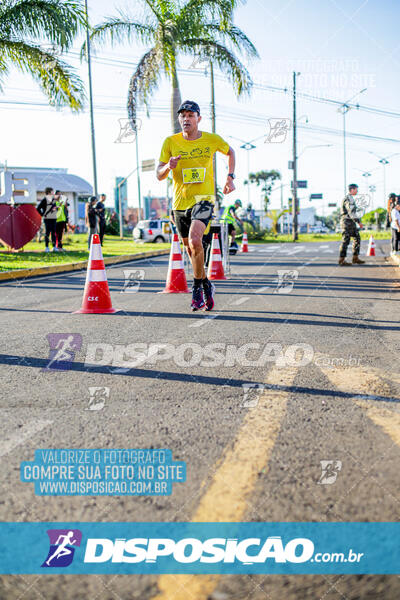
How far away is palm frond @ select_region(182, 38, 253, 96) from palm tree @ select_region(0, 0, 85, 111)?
7019mm

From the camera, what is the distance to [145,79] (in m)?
21.6

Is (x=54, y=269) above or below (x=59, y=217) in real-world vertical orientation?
below

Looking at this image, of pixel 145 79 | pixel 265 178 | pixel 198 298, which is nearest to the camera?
pixel 198 298

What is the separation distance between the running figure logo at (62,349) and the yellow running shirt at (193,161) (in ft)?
6.89

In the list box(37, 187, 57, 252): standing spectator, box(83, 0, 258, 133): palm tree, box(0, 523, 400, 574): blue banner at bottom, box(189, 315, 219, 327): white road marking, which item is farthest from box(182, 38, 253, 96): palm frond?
box(0, 523, 400, 574): blue banner at bottom

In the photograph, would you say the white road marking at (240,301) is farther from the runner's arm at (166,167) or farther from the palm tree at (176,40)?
→ the palm tree at (176,40)

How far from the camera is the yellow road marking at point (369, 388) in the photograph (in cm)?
295

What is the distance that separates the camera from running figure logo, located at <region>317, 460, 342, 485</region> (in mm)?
2293

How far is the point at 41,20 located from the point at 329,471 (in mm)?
15677

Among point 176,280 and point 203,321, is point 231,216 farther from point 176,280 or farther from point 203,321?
point 203,321


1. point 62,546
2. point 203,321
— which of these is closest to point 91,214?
point 203,321

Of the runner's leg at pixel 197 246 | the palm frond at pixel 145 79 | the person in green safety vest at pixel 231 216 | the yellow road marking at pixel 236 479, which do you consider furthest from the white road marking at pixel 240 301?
the palm frond at pixel 145 79

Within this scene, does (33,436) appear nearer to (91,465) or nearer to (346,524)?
(91,465)

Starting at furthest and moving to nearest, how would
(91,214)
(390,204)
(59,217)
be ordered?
1. (91,214)
2. (59,217)
3. (390,204)
